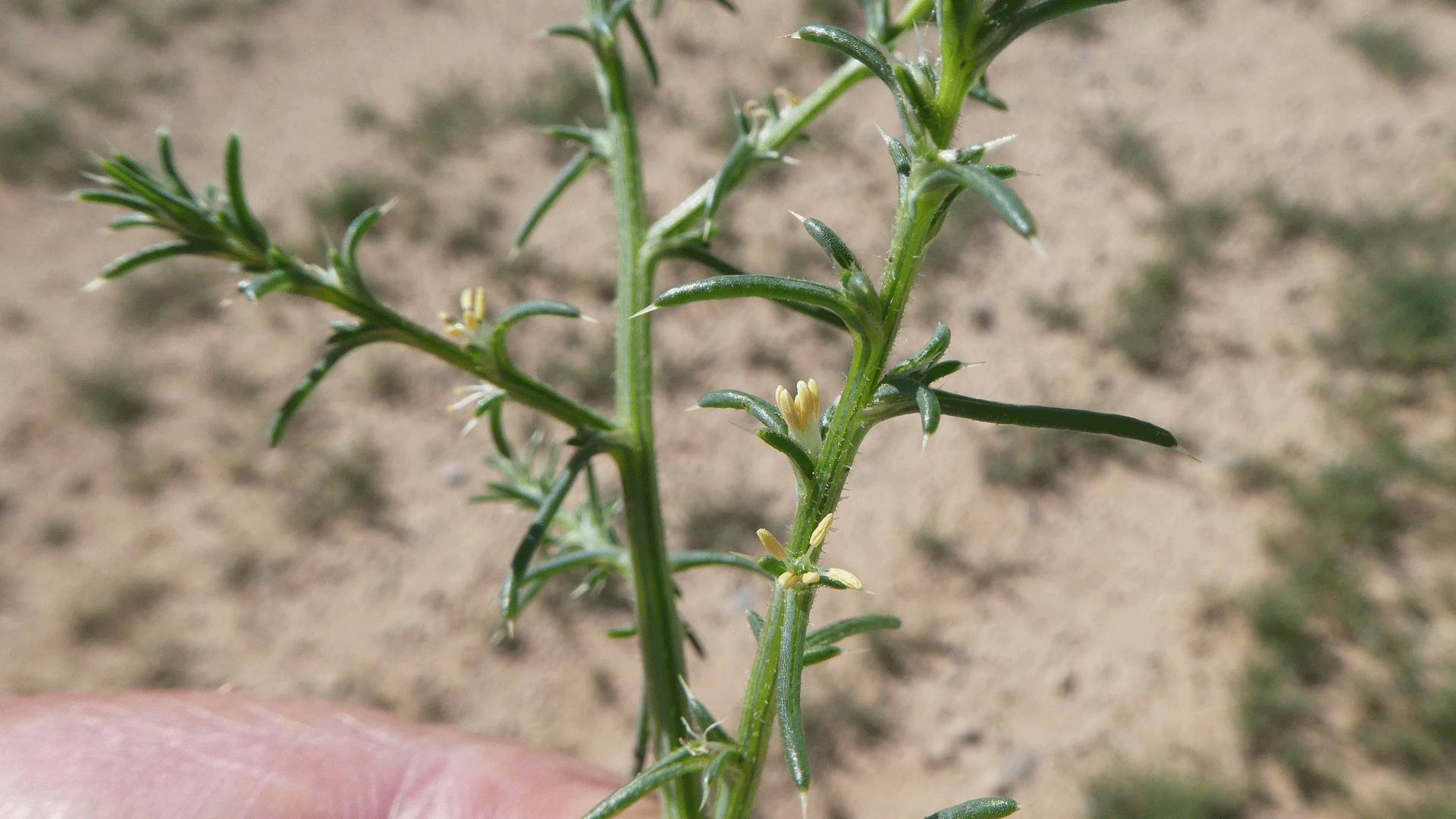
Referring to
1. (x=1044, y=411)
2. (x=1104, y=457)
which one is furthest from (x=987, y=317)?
(x=1044, y=411)

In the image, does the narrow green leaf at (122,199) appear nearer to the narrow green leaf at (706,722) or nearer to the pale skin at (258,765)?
the narrow green leaf at (706,722)

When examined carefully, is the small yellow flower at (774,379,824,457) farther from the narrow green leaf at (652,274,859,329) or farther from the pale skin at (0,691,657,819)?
the pale skin at (0,691,657,819)

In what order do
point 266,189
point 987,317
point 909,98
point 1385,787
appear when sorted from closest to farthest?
point 909,98
point 1385,787
point 987,317
point 266,189

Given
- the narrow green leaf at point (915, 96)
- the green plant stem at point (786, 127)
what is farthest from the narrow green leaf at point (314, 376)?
the narrow green leaf at point (915, 96)

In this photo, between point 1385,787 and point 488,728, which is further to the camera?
point 488,728

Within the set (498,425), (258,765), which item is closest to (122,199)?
(498,425)

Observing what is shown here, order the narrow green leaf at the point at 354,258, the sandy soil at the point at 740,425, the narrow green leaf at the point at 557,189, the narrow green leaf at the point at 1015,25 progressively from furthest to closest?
1. the sandy soil at the point at 740,425
2. the narrow green leaf at the point at 557,189
3. the narrow green leaf at the point at 354,258
4. the narrow green leaf at the point at 1015,25

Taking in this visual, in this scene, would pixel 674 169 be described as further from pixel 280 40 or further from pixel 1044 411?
pixel 1044 411
